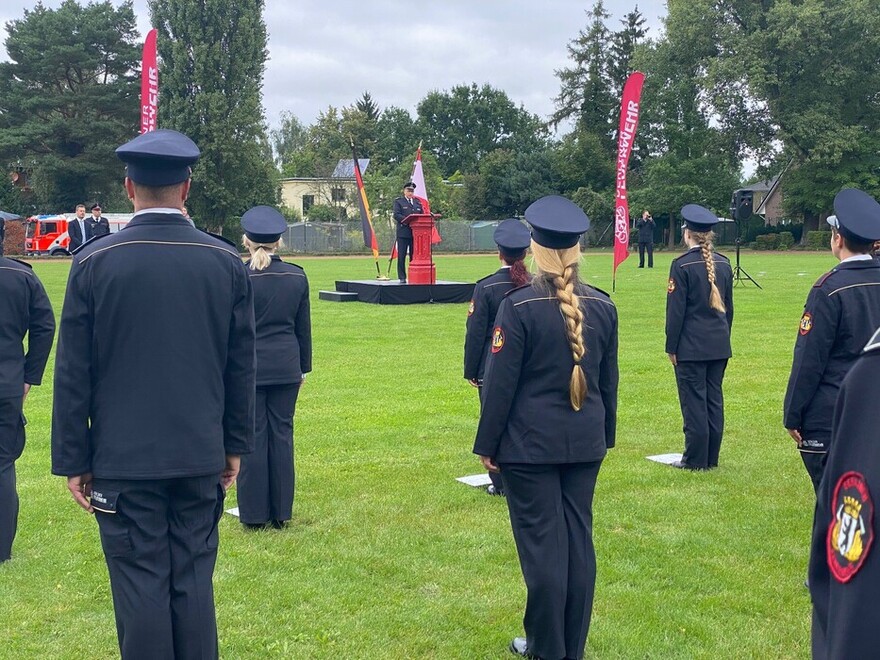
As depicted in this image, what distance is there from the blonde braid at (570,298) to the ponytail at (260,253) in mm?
2608

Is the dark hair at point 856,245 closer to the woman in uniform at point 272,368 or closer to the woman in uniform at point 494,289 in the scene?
the woman in uniform at point 494,289

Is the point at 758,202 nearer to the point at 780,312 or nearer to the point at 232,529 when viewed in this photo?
the point at 780,312

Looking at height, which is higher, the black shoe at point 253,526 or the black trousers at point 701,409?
the black trousers at point 701,409

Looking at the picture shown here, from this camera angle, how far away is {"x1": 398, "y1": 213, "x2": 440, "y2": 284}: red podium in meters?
22.3

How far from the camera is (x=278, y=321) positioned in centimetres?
652

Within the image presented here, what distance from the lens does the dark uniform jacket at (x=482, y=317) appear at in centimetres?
653

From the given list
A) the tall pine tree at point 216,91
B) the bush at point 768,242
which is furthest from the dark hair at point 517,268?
the tall pine tree at point 216,91

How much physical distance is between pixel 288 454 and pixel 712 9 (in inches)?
2187

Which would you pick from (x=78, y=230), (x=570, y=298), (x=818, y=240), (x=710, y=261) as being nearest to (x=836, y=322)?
(x=570, y=298)

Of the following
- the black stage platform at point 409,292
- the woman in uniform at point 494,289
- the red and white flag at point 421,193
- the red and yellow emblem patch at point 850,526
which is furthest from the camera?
the red and white flag at point 421,193

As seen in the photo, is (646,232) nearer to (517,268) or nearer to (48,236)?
(48,236)

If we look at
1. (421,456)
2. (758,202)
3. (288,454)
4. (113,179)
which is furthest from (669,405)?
(758,202)

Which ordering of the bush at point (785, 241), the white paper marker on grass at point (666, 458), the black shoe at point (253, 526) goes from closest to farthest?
the black shoe at point (253, 526), the white paper marker on grass at point (666, 458), the bush at point (785, 241)

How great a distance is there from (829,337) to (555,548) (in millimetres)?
1931
